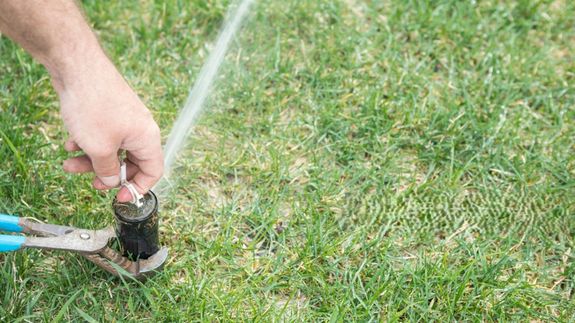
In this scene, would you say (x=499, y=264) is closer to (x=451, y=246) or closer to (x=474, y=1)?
(x=451, y=246)

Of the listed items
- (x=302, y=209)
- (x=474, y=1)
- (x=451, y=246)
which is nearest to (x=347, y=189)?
(x=302, y=209)

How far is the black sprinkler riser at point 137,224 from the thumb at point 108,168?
0.43ft

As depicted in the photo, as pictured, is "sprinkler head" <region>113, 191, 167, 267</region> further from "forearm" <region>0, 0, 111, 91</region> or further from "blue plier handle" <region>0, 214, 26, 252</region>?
"forearm" <region>0, 0, 111, 91</region>

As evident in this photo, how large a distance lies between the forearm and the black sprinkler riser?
1.63ft

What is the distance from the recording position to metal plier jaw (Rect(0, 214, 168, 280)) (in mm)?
2162

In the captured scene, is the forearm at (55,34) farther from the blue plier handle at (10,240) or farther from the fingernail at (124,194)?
the blue plier handle at (10,240)

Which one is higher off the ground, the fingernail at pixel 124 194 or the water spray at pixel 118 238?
the fingernail at pixel 124 194

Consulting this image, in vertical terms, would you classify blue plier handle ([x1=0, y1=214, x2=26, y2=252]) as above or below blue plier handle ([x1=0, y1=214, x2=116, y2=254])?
above

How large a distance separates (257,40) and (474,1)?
117 cm

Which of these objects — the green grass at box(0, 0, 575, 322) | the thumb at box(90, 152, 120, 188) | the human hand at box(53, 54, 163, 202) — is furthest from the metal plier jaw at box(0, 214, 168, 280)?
the human hand at box(53, 54, 163, 202)

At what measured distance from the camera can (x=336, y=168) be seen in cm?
293

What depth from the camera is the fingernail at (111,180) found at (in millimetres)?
2051

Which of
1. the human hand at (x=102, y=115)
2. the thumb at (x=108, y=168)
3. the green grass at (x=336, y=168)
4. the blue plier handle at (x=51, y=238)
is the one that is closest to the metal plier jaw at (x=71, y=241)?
the blue plier handle at (x=51, y=238)

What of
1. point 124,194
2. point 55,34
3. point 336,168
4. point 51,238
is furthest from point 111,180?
point 336,168
